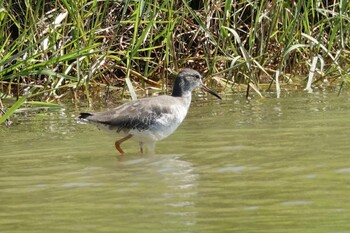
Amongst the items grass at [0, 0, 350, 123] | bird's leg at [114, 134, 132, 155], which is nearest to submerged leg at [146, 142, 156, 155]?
bird's leg at [114, 134, 132, 155]

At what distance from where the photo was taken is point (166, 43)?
997cm

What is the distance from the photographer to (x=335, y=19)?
10258 millimetres

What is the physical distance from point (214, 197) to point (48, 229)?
1114mm

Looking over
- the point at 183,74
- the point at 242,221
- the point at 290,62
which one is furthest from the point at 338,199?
the point at 290,62

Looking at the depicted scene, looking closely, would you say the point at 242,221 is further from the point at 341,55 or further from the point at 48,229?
the point at 341,55

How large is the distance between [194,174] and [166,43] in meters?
3.50

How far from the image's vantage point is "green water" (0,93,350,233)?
Answer: 527cm

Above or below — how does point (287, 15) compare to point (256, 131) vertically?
above

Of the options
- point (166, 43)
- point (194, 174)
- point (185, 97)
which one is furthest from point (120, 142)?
point (166, 43)

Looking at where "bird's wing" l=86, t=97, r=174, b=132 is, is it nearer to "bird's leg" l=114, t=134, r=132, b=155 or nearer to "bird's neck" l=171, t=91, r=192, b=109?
"bird's leg" l=114, t=134, r=132, b=155

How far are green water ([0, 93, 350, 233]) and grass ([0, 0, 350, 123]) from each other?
495mm

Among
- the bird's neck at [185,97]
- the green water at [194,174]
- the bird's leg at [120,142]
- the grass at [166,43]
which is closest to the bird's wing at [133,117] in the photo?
the bird's leg at [120,142]

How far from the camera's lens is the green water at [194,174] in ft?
17.3

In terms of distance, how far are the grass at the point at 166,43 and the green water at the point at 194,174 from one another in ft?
1.62
